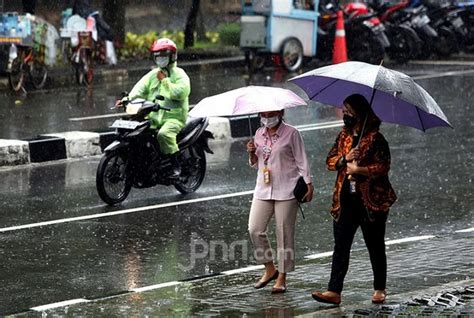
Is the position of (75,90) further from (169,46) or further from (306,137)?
(169,46)

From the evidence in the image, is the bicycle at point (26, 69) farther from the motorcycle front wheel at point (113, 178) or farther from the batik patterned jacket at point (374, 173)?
the batik patterned jacket at point (374, 173)

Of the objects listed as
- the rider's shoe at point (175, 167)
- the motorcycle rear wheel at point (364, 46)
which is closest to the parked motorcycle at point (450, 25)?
the motorcycle rear wheel at point (364, 46)

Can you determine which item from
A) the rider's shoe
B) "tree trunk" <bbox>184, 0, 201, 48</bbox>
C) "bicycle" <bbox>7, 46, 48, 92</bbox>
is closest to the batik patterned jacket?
the rider's shoe

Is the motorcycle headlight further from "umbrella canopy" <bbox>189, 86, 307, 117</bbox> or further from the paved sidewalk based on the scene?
"umbrella canopy" <bbox>189, 86, 307, 117</bbox>

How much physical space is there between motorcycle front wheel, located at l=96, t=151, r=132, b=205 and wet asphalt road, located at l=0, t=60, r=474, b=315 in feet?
0.41

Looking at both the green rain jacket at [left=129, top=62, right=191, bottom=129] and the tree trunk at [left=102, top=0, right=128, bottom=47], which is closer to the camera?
the green rain jacket at [left=129, top=62, right=191, bottom=129]

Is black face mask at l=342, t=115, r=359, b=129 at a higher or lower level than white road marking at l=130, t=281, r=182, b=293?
higher

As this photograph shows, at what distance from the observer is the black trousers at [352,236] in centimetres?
833

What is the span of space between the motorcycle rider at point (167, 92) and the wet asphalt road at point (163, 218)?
0.62 metres

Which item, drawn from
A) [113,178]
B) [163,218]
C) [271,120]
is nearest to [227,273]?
[271,120]

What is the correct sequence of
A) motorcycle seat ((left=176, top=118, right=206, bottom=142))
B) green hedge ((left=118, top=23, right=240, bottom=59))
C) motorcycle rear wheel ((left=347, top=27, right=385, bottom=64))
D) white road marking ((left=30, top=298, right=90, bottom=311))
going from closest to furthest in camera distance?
white road marking ((left=30, top=298, right=90, bottom=311))
motorcycle seat ((left=176, top=118, right=206, bottom=142))
green hedge ((left=118, top=23, right=240, bottom=59))
motorcycle rear wheel ((left=347, top=27, right=385, bottom=64))

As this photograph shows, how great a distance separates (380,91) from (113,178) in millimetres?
4777

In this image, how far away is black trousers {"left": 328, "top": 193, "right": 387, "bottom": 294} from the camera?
8328 mm

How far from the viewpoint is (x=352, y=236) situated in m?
8.41
